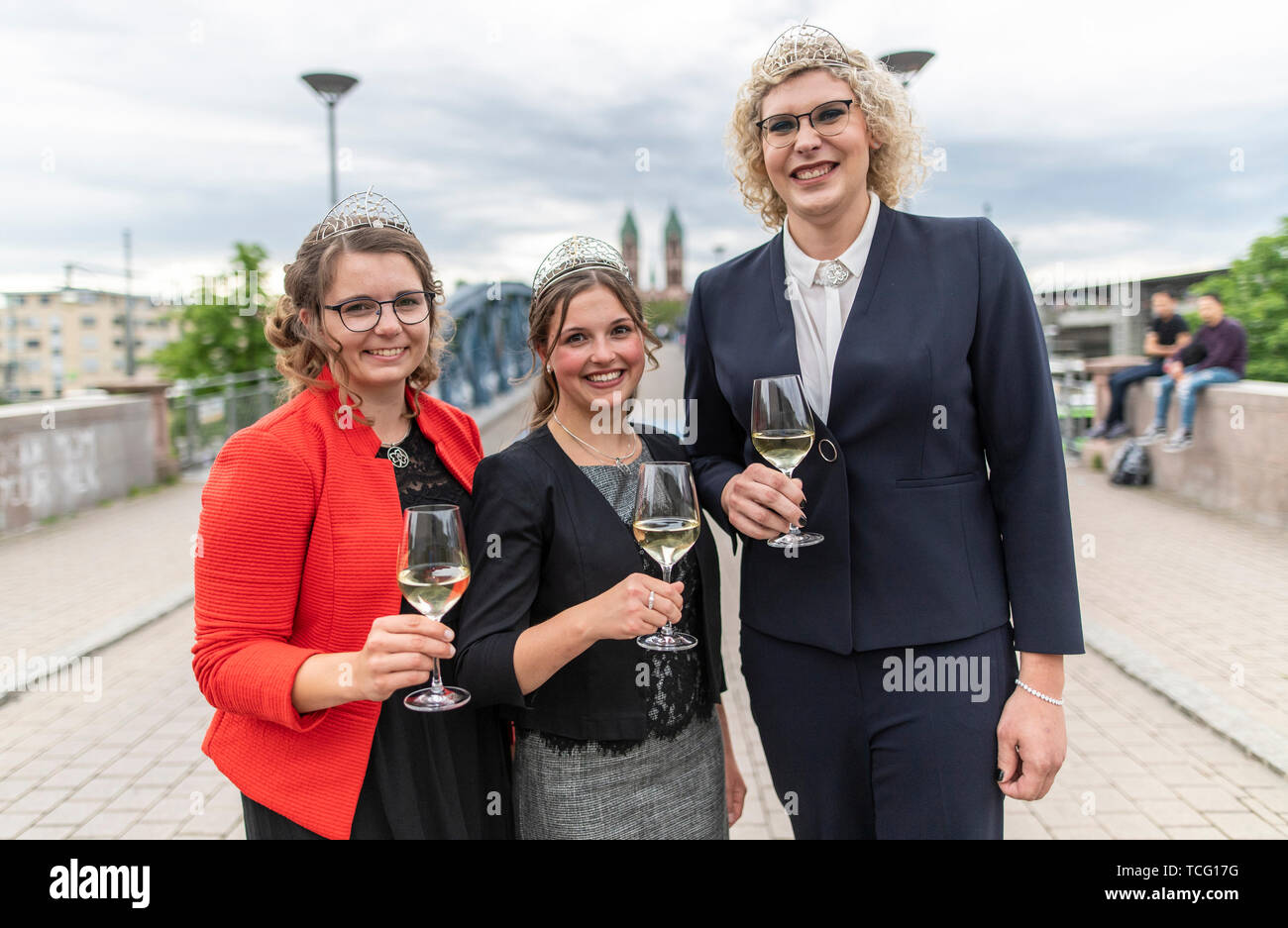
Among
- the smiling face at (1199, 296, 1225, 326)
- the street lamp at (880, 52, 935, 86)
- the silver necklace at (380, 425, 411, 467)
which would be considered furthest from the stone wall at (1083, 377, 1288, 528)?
the silver necklace at (380, 425, 411, 467)

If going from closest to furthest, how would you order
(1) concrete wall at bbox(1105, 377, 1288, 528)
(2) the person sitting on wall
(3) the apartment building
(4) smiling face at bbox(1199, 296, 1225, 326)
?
(1) concrete wall at bbox(1105, 377, 1288, 528)
(4) smiling face at bbox(1199, 296, 1225, 326)
(2) the person sitting on wall
(3) the apartment building

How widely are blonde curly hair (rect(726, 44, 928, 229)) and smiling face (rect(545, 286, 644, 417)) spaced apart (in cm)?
52

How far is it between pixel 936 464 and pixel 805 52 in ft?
2.97

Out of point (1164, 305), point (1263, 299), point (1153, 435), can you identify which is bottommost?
point (1153, 435)

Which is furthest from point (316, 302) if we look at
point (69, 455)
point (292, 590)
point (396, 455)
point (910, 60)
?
point (69, 455)

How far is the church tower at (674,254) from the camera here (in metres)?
121

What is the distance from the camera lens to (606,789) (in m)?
2.00

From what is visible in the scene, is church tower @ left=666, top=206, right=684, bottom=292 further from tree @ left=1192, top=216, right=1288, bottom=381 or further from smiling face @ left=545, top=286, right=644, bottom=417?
smiling face @ left=545, top=286, right=644, bottom=417

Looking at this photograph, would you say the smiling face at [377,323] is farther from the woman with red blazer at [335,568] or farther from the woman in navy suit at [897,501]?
the woman in navy suit at [897,501]

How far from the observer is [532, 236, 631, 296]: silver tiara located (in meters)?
2.17

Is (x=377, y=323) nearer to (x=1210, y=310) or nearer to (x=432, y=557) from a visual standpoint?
(x=432, y=557)

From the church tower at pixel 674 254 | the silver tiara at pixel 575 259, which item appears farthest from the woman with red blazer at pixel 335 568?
the church tower at pixel 674 254
